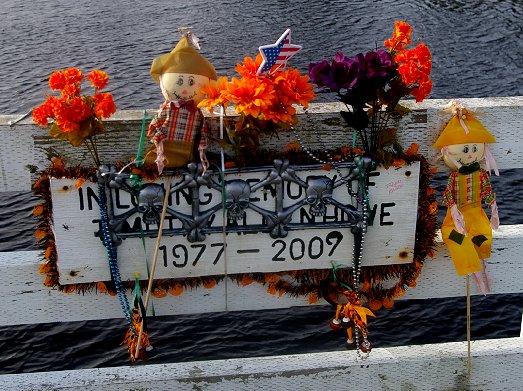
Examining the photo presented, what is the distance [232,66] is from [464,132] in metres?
6.53

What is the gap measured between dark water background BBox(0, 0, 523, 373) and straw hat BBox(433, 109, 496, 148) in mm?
2416

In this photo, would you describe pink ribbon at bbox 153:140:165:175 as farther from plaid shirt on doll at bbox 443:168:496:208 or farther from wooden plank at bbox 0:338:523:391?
plaid shirt on doll at bbox 443:168:496:208

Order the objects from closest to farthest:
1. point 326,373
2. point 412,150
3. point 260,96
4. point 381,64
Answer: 1. point 260,96
2. point 381,64
3. point 412,150
4. point 326,373

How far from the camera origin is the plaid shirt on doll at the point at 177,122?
3219mm

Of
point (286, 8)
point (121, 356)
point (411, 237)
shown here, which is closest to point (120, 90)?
point (121, 356)

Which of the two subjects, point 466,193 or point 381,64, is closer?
point 381,64

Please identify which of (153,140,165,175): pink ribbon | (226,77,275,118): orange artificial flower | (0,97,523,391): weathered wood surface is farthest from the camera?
(0,97,523,391): weathered wood surface

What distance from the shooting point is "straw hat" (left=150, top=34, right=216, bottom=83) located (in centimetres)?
317

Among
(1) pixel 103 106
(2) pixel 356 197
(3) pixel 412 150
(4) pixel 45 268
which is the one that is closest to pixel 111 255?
(4) pixel 45 268

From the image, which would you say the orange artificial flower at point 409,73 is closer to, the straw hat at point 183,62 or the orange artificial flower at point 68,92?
the straw hat at point 183,62

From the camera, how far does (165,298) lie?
3.66m

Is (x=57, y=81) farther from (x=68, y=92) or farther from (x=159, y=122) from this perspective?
(x=159, y=122)

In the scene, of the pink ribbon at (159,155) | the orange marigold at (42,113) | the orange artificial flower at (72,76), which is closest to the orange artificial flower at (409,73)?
the pink ribbon at (159,155)

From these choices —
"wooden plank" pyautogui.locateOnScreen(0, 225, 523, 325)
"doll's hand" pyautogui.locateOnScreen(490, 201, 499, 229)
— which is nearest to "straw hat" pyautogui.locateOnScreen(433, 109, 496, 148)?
"doll's hand" pyautogui.locateOnScreen(490, 201, 499, 229)
